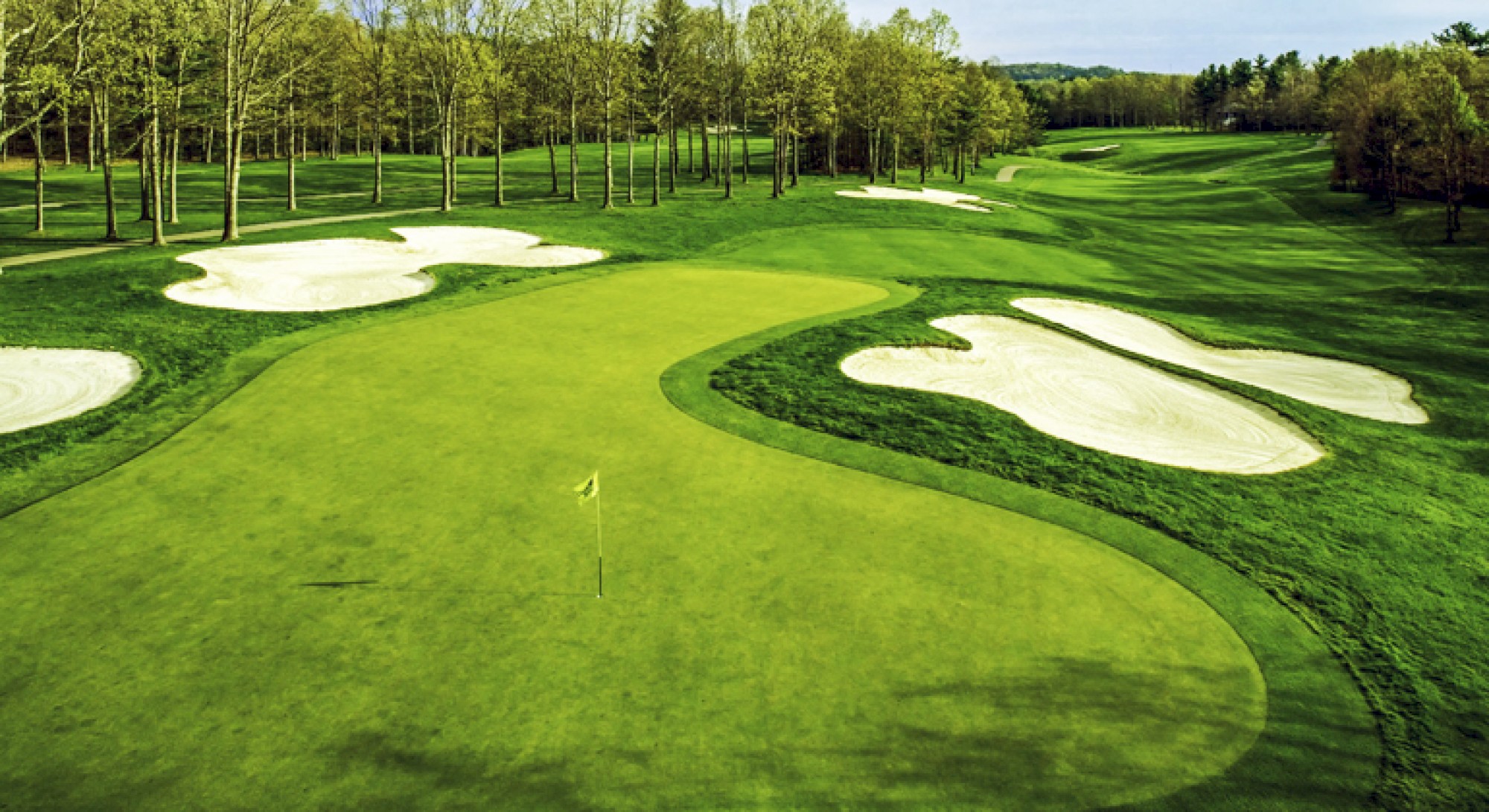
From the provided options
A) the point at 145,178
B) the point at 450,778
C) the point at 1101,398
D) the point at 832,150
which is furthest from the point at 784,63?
the point at 450,778

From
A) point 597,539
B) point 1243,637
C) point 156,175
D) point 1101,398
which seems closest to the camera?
point 1243,637

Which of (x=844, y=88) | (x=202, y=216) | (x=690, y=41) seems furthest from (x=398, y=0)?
(x=844, y=88)

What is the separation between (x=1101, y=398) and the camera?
709 inches

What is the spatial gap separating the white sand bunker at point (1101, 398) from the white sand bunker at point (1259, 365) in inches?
92.3

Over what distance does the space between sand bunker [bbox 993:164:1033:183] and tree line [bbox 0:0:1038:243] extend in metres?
5.03

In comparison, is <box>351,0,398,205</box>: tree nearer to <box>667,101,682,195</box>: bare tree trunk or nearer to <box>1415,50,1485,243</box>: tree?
<box>667,101,682,195</box>: bare tree trunk

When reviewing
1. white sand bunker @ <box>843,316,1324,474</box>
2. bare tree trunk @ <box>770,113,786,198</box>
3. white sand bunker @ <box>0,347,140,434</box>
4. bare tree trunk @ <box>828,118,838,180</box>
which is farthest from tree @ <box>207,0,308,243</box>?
bare tree trunk @ <box>828,118,838,180</box>

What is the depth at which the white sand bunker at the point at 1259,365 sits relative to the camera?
19.6 meters

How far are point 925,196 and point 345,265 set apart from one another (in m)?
38.7

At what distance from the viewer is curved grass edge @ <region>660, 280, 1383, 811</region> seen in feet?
21.5

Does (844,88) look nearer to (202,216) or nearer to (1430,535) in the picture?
(202,216)

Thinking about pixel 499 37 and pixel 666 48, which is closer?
pixel 499 37

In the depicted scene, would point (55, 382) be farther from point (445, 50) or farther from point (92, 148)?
point (92, 148)

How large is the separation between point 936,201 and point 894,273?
23.9 metres
